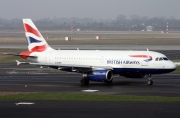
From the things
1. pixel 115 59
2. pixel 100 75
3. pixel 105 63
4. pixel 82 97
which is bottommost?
pixel 82 97

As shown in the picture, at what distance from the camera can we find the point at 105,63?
175 feet

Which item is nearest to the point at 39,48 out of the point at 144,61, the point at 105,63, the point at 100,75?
the point at 105,63

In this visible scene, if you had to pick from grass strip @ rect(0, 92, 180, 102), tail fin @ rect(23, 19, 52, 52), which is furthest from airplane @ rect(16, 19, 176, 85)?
grass strip @ rect(0, 92, 180, 102)

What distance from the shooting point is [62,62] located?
56031 mm

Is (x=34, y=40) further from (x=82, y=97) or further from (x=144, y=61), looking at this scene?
(x=82, y=97)

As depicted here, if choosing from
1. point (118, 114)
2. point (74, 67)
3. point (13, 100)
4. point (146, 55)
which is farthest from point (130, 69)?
point (118, 114)

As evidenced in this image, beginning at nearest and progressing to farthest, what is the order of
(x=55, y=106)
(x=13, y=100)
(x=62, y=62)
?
1. (x=55, y=106)
2. (x=13, y=100)
3. (x=62, y=62)

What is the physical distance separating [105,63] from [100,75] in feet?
9.09

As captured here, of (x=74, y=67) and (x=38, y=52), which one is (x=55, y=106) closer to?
(x=74, y=67)

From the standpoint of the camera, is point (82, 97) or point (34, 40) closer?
point (82, 97)

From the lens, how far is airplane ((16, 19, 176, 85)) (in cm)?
5107

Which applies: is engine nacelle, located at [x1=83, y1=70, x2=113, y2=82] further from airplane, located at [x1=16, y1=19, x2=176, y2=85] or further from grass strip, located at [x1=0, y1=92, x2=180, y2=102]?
grass strip, located at [x1=0, y1=92, x2=180, y2=102]

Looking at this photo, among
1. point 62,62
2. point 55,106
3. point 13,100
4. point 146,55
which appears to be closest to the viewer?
point 55,106

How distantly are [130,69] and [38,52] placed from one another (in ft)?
37.2
